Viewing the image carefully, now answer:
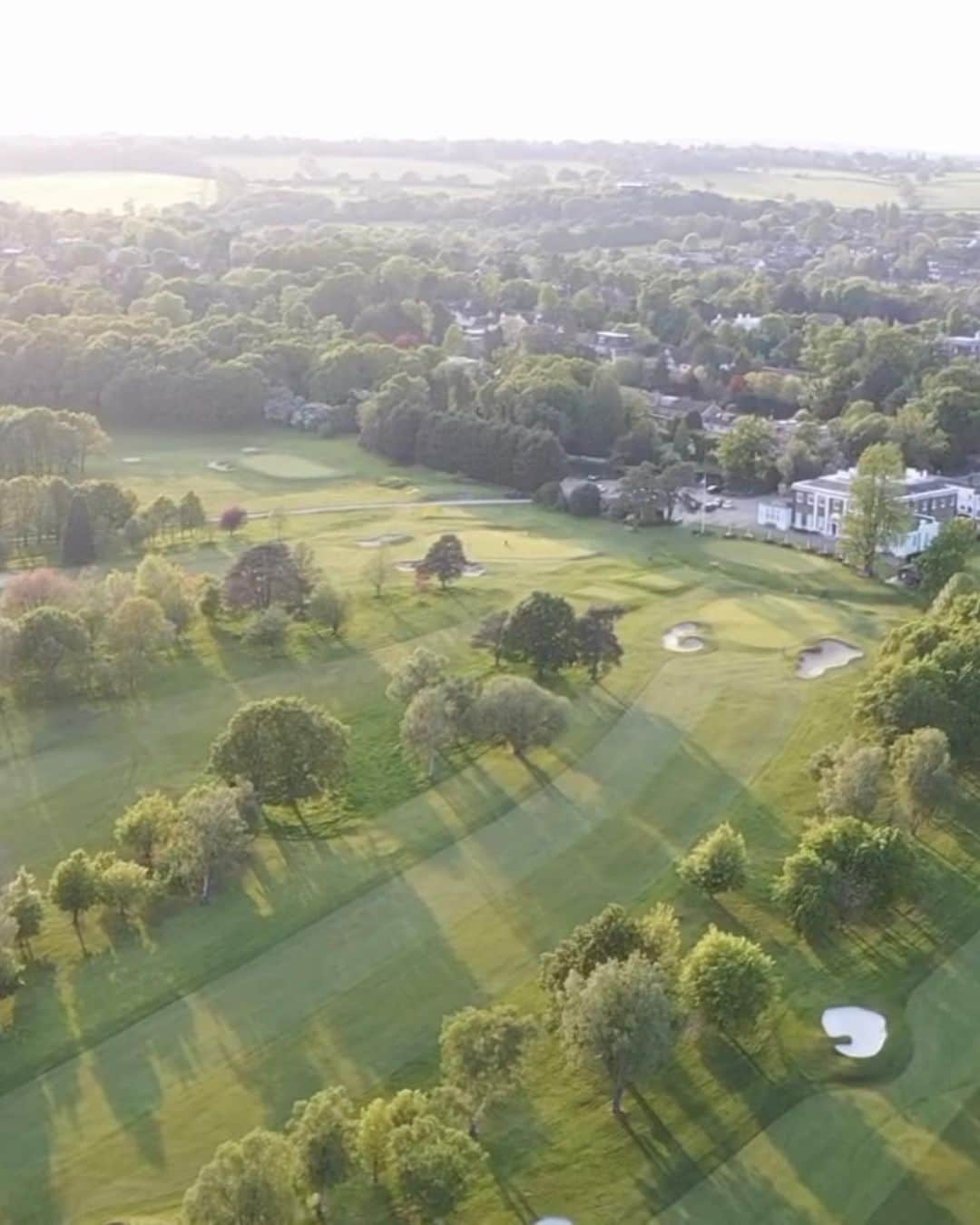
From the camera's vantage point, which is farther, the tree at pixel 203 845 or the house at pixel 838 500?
the house at pixel 838 500

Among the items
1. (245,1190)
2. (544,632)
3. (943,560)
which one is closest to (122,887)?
(245,1190)

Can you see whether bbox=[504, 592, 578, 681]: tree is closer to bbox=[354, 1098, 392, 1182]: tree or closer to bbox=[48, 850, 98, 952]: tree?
bbox=[48, 850, 98, 952]: tree

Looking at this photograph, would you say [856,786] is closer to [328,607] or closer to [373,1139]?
[373,1139]

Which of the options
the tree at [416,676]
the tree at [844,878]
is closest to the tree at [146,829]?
the tree at [416,676]

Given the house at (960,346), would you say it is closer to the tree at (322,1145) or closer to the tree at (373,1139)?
the tree at (373,1139)

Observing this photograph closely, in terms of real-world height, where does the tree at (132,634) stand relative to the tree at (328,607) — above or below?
above

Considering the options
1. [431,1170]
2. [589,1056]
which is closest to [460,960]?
[589,1056]

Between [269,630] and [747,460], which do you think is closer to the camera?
[269,630]

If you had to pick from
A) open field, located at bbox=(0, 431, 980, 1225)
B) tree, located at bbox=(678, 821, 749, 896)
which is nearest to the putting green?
open field, located at bbox=(0, 431, 980, 1225)
